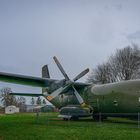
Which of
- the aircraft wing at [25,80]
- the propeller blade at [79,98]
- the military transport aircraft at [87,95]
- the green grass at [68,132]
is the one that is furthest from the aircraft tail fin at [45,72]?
the green grass at [68,132]

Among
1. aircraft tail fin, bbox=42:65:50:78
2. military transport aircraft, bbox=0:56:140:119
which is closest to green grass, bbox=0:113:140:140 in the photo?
military transport aircraft, bbox=0:56:140:119

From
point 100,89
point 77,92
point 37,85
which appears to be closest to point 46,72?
point 37,85

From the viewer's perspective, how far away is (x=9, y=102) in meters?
118

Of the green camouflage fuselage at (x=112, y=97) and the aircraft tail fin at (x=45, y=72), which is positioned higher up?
the aircraft tail fin at (x=45, y=72)

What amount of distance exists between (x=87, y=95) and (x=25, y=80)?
22.7 feet

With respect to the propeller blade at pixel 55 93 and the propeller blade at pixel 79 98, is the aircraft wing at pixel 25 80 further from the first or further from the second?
the propeller blade at pixel 79 98

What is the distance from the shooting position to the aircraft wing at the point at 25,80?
36756 mm

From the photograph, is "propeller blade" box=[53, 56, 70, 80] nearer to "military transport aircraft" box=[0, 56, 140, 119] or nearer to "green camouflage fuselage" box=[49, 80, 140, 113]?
"military transport aircraft" box=[0, 56, 140, 119]

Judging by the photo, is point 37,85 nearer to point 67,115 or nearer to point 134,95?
point 67,115

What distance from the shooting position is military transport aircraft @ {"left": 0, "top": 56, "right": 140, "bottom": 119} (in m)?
30.3

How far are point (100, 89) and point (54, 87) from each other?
5140 millimetres

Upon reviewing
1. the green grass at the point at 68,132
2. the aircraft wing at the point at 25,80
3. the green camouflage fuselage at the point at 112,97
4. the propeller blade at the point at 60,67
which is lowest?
the green grass at the point at 68,132

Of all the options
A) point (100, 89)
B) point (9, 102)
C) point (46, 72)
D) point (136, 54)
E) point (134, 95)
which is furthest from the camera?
point (9, 102)

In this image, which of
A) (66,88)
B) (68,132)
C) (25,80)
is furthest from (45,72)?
(68,132)
